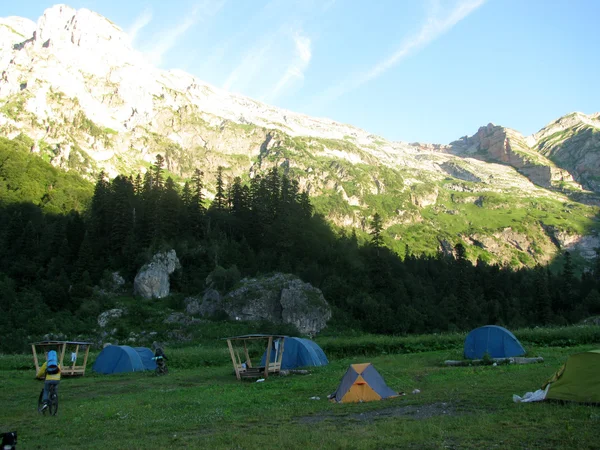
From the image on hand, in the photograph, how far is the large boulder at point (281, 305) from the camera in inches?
2509

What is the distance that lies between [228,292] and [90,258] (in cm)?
2197

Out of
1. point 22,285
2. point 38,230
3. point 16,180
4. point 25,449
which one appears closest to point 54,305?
point 22,285

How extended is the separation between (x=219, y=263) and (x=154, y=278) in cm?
1091

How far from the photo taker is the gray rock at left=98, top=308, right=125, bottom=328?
59.3 m

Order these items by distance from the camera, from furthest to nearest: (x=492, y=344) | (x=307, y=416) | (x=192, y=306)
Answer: (x=192, y=306) < (x=492, y=344) < (x=307, y=416)

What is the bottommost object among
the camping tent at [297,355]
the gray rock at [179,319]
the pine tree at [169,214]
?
the camping tent at [297,355]

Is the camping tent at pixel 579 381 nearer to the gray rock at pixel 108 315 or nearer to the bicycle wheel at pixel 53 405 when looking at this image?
the bicycle wheel at pixel 53 405

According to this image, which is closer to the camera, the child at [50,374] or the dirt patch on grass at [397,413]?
the dirt patch on grass at [397,413]

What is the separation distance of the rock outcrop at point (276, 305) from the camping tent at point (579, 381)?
160 ft

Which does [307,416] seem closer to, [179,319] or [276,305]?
[179,319]

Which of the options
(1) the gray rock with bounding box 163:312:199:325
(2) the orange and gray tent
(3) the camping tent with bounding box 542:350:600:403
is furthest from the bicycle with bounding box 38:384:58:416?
(1) the gray rock with bounding box 163:312:199:325

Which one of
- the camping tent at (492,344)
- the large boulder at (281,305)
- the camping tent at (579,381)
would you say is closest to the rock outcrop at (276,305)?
the large boulder at (281,305)

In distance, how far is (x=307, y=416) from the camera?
55.2ft

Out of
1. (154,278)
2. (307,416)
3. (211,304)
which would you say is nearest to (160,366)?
(307,416)
